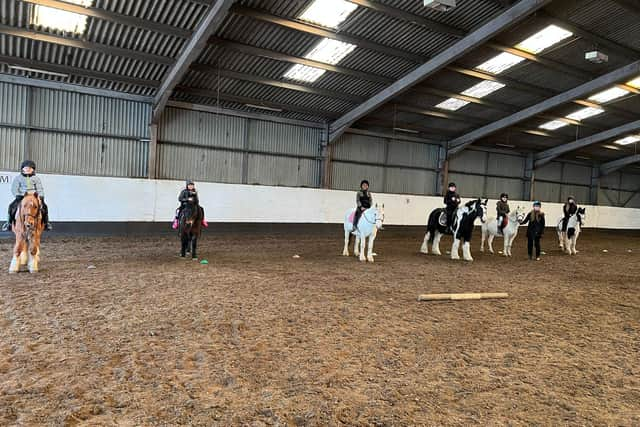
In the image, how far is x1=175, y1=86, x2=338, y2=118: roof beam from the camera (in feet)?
49.5

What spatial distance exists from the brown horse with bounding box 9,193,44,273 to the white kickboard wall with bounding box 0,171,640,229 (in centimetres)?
607

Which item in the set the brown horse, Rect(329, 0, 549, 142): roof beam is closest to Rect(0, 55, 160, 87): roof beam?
the brown horse

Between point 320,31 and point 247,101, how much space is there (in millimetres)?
4920

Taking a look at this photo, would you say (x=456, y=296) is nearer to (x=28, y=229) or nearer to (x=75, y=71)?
(x=28, y=229)

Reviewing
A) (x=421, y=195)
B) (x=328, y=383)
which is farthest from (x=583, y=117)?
(x=328, y=383)

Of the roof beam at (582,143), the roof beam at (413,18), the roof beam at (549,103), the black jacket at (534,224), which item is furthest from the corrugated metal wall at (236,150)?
the roof beam at (582,143)

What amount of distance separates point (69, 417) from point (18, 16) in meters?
11.8

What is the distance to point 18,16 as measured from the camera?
34.5ft

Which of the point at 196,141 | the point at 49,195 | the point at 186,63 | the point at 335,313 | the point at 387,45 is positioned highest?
the point at 387,45

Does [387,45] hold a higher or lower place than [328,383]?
higher

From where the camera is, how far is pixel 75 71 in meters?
12.8

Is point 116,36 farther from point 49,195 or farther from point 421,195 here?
point 421,195

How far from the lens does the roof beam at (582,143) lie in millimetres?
21502

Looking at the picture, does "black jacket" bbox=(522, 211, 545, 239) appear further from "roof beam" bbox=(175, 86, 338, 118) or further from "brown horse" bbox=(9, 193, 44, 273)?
"brown horse" bbox=(9, 193, 44, 273)
